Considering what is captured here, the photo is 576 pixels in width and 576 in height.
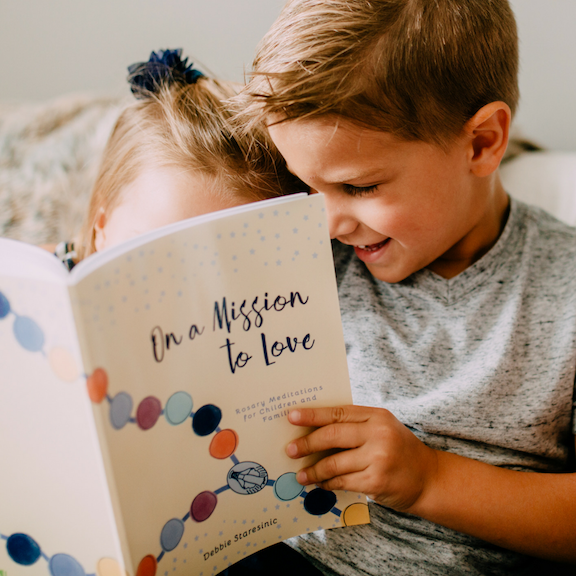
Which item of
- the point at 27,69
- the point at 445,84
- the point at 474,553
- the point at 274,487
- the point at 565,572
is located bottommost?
the point at 565,572

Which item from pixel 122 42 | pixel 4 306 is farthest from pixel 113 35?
pixel 4 306

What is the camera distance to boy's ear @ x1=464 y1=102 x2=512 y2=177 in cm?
60

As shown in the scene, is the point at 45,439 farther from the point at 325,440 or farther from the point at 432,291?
the point at 432,291

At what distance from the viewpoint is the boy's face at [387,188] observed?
546 mm

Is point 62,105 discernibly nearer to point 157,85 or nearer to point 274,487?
point 157,85

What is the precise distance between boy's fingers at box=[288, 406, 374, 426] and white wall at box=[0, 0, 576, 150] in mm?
849

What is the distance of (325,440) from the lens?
19.5 inches

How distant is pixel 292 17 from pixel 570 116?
0.76 metres

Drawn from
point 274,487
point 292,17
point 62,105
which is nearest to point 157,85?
point 292,17

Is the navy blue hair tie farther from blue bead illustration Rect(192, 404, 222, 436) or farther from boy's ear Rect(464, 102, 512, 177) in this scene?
blue bead illustration Rect(192, 404, 222, 436)

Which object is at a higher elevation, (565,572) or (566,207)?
(566,207)

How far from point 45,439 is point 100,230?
0.45 meters

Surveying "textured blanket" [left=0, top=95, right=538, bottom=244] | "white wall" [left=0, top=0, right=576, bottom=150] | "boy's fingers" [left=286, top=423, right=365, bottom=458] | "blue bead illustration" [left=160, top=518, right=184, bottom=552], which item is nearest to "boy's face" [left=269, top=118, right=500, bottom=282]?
"boy's fingers" [left=286, top=423, right=365, bottom=458]

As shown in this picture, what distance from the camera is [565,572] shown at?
2.24 ft
